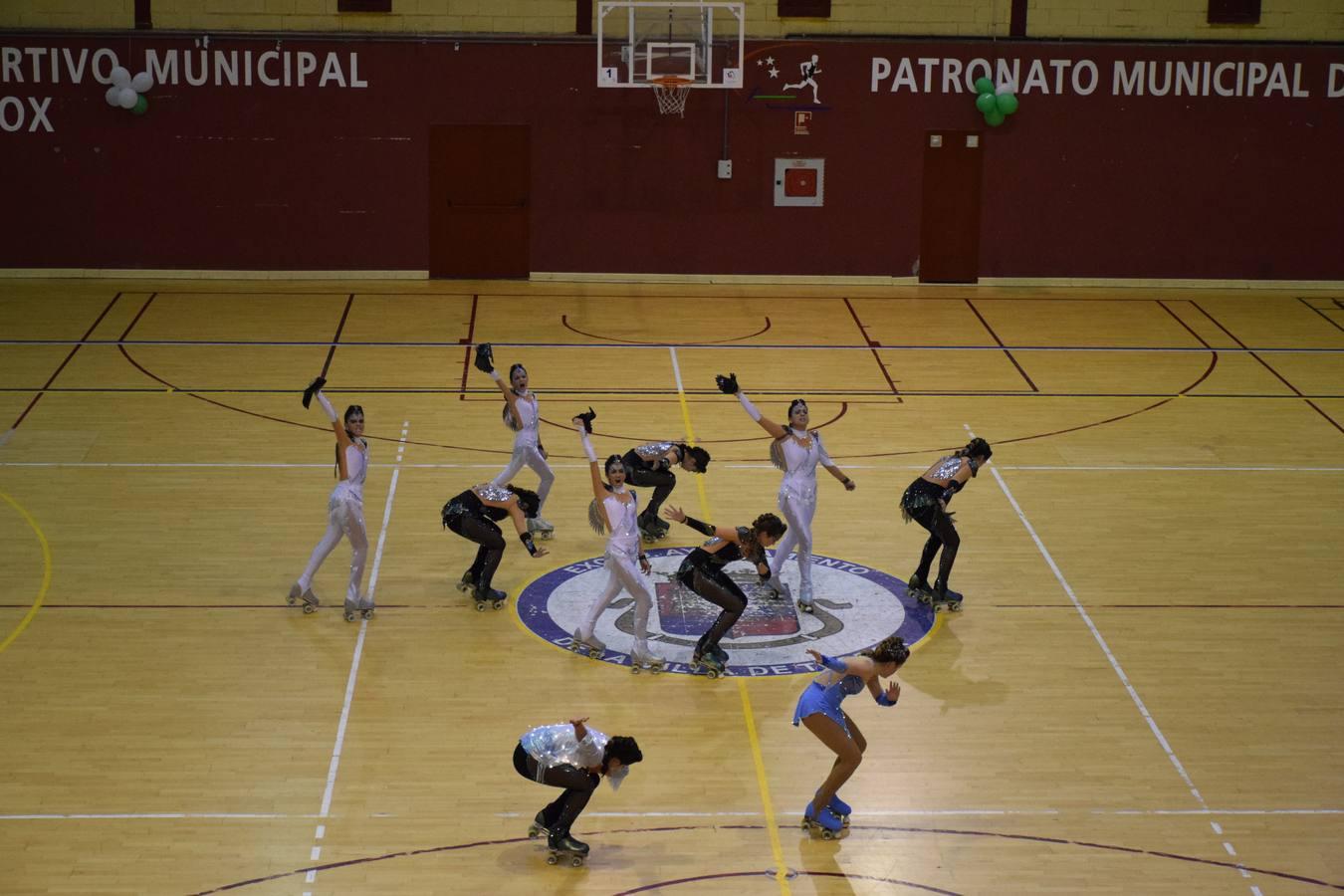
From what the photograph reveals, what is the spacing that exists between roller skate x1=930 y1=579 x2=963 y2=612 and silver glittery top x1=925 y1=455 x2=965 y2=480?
957mm

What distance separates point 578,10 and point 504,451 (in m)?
10.6

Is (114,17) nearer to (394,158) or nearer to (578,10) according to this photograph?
(394,158)

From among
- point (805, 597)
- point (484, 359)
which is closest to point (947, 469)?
point (805, 597)

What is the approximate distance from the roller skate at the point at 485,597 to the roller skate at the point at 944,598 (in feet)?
12.8

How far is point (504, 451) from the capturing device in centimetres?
1922

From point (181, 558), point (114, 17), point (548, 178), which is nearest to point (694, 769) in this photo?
point (181, 558)

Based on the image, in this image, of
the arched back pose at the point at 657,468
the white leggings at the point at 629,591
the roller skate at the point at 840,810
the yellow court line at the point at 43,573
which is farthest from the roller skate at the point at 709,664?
the yellow court line at the point at 43,573

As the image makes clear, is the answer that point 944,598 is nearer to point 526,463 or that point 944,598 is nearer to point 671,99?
point 526,463

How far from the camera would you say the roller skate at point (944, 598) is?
15.1 m

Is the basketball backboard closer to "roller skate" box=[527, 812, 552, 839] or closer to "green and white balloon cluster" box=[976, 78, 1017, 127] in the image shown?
"green and white balloon cluster" box=[976, 78, 1017, 127]

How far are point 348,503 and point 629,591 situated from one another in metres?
2.52

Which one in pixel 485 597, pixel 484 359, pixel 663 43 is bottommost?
pixel 485 597

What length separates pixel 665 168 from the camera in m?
27.7

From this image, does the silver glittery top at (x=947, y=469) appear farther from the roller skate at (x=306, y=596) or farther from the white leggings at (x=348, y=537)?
the roller skate at (x=306, y=596)
